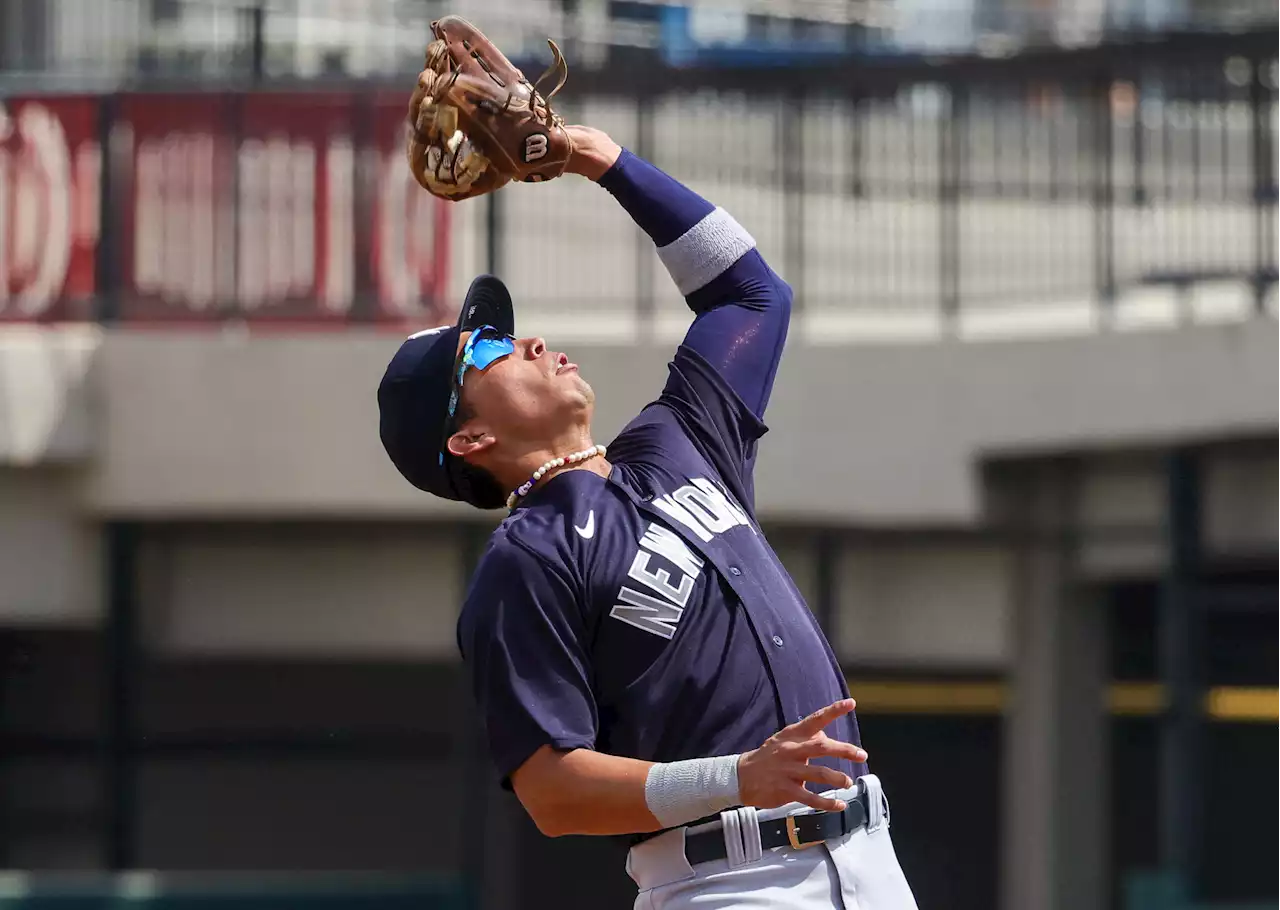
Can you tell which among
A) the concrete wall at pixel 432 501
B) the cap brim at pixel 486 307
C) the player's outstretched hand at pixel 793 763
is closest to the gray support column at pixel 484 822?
the concrete wall at pixel 432 501

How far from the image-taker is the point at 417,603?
10.3m

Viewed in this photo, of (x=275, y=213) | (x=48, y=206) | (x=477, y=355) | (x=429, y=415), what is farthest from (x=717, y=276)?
(x=48, y=206)

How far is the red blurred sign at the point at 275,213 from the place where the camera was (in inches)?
396

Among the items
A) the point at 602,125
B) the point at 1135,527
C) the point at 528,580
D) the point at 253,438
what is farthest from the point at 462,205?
the point at 528,580

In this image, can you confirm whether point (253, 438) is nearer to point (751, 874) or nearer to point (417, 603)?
point (417, 603)

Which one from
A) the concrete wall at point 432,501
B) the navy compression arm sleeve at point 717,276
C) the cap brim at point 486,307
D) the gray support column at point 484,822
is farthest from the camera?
the gray support column at point 484,822

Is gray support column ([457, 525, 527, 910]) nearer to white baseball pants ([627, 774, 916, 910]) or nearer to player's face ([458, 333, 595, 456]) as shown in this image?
player's face ([458, 333, 595, 456])

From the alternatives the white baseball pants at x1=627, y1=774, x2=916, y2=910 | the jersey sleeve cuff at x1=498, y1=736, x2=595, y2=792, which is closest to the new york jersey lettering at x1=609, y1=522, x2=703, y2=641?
the jersey sleeve cuff at x1=498, y1=736, x2=595, y2=792

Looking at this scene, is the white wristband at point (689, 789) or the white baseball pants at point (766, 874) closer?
the white wristband at point (689, 789)

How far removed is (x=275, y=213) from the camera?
10.1 m

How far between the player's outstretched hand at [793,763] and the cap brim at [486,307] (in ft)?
3.26

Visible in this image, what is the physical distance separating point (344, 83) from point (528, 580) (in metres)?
7.29

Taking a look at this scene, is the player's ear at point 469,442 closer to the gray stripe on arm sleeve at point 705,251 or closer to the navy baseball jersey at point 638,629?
the navy baseball jersey at point 638,629

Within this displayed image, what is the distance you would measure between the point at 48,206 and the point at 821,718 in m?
7.98
